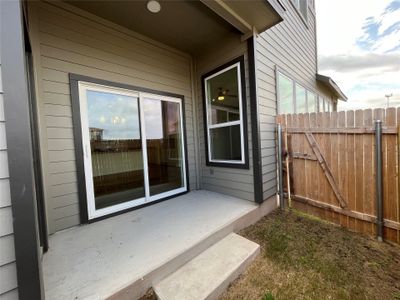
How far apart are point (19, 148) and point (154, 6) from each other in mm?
2507

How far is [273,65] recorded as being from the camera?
348cm

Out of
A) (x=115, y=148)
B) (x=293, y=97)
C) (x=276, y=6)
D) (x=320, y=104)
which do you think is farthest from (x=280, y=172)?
(x=320, y=104)

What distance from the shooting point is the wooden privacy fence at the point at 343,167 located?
2193mm

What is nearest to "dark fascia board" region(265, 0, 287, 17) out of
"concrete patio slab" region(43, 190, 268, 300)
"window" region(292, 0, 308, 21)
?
"concrete patio slab" region(43, 190, 268, 300)

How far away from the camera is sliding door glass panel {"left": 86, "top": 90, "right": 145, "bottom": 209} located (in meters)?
2.65

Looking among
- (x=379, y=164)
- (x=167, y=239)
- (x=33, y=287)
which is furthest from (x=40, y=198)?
(x=379, y=164)

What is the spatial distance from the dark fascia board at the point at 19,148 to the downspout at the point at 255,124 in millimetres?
2683

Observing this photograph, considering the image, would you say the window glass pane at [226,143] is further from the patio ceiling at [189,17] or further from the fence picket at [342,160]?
the patio ceiling at [189,17]

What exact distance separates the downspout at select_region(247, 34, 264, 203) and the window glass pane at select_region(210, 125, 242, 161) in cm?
35

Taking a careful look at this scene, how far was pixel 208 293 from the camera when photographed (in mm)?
1501

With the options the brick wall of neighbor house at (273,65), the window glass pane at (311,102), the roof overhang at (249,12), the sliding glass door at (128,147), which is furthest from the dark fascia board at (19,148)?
the window glass pane at (311,102)

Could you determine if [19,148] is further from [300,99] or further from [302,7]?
[302,7]

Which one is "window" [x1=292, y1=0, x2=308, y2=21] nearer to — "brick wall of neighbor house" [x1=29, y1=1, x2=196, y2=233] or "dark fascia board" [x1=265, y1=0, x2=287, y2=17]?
"dark fascia board" [x1=265, y1=0, x2=287, y2=17]

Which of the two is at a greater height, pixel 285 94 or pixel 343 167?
pixel 285 94
